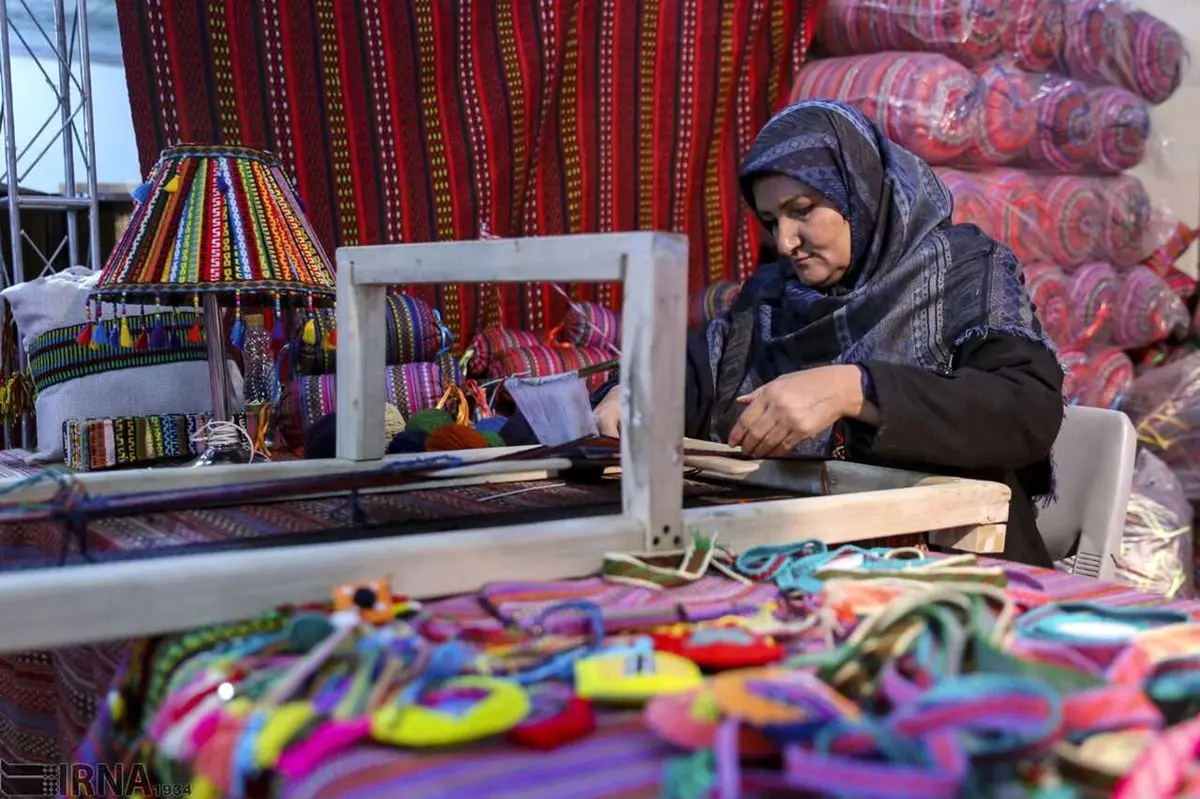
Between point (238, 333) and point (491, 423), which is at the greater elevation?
point (238, 333)

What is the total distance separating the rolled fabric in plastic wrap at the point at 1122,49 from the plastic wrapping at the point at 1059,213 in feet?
0.86

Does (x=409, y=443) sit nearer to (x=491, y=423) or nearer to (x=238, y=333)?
(x=491, y=423)

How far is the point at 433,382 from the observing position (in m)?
2.08

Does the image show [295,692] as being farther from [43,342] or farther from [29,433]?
[29,433]

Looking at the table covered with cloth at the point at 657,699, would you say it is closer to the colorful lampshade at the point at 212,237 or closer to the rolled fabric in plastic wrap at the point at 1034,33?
the colorful lampshade at the point at 212,237

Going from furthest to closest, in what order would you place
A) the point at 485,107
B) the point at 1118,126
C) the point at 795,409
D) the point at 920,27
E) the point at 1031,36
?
the point at 1118,126, the point at 1031,36, the point at 920,27, the point at 485,107, the point at 795,409

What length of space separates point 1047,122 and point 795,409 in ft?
6.86

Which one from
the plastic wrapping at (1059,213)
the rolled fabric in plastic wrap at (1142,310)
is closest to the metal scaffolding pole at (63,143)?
the plastic wrapping at (1059,213)

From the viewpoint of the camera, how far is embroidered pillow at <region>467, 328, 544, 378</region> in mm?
2312

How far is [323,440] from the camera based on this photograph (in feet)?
4.35

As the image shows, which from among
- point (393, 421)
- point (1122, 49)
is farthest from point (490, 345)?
point (1122, 49)

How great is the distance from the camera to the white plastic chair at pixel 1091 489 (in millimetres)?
1508

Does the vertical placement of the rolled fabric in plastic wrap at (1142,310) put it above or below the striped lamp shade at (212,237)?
below

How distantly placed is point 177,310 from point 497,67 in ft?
3.05
